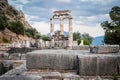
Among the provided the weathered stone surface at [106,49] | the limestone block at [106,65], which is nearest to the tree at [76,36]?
the weathered stone surface at [106,49]

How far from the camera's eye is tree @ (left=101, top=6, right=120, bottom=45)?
48625mm

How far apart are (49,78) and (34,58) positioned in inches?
24.1

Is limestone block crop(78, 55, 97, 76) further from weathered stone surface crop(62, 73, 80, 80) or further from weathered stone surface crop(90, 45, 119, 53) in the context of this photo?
weathered stone surface crop(90, 45, 119, 53)

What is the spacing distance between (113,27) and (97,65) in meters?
48.4

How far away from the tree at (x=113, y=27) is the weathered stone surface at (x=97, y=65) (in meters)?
44.2

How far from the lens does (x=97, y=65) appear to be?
432 centimetres

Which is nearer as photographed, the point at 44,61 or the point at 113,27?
the point at 44,61

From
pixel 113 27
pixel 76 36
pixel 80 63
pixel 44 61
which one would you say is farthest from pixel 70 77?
pixel 76 36

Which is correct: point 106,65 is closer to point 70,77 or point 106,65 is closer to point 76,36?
point 70,77

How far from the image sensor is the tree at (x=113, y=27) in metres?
48.6

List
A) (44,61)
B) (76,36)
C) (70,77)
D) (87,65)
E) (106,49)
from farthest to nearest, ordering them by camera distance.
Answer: (76,36) → (106,49) → (44,61) → (87,65) → (70,77)

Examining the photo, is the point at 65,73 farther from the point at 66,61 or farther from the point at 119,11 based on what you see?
the point at 119,11

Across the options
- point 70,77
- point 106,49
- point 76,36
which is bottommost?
point 70,77

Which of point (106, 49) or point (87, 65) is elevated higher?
point (106, 49)
